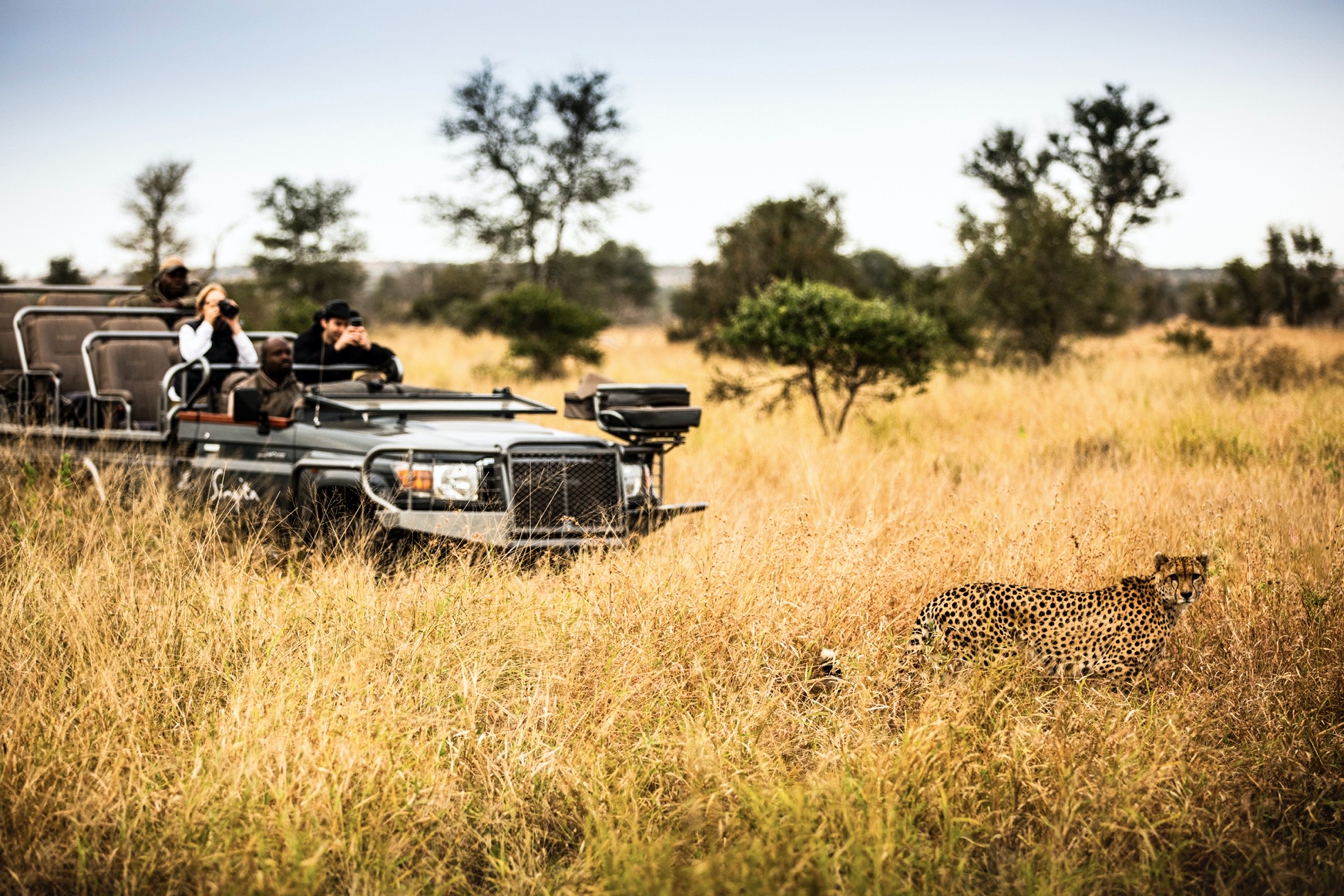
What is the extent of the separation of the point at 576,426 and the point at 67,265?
13.1 m

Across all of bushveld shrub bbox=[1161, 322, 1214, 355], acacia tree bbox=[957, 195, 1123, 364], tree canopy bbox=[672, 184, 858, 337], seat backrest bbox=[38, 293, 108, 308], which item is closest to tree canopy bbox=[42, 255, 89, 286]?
seat backrest bbox=[38, 293, 108, 308]

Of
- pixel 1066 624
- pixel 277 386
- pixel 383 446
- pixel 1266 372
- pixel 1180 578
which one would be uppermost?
pixel 277 386

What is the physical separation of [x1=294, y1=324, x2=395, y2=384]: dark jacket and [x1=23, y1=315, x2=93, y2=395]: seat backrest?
207cm

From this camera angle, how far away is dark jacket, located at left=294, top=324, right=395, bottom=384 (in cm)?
705

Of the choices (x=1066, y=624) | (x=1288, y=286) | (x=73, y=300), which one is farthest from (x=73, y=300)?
(x=1288, y=286)

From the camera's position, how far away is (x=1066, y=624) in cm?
415

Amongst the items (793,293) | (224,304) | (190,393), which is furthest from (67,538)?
(793,293)

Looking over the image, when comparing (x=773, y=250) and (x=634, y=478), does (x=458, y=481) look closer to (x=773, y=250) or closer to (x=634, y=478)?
(x=634, y=478)

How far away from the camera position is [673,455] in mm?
9641

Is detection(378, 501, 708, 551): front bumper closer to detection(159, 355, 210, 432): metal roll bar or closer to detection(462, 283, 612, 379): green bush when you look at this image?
detection(159, 355, 210, 432): metal roll bar

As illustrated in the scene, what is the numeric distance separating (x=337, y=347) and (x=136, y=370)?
170 cm

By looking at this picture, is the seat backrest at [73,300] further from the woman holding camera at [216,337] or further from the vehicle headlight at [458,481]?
the vehicle headlight at [458,481]

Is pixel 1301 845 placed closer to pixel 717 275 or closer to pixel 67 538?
pixel 67 538

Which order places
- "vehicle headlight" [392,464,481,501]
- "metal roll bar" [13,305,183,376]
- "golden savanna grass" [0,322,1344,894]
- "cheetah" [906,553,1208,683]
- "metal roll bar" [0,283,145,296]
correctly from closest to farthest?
1. "golden savanna grass" [0,322,1344,894]
2. "cheetah" [906,553,1208,683]
3. "vehicle headlight" [392,464,481,501]
4. "metal roll bar" [13,305,183,376]
5. "metal roll bar" [0,283,145,296]
